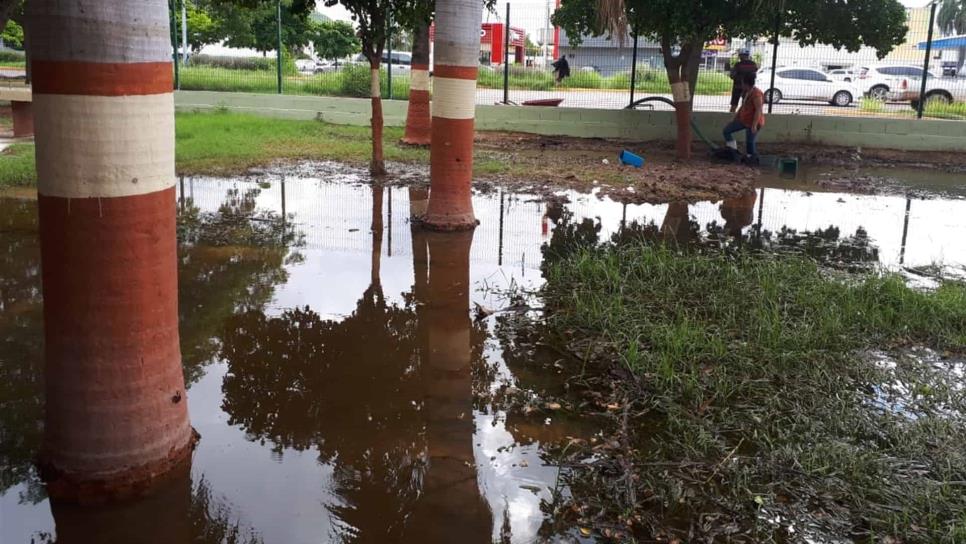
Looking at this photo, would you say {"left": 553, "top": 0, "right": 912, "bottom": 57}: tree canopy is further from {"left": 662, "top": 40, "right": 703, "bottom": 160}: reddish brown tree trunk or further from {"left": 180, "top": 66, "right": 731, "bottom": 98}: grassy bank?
{"left": 180, "top": 66, "right": 731, "bottom": 98}: grassy bank

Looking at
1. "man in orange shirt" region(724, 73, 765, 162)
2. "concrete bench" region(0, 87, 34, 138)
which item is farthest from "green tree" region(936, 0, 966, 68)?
"concrete bench" region(0, 87, 34, 138)

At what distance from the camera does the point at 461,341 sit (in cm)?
571

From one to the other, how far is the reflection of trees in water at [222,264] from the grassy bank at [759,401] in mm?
2300

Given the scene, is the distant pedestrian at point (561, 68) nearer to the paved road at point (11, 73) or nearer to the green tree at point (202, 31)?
the paved road at point (11, 73)

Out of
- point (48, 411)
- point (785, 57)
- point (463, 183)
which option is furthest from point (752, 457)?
point (785, 57)

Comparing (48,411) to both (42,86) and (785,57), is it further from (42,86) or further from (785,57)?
(785,57)

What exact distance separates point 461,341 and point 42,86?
3109 millimetres

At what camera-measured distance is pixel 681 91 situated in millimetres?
15328

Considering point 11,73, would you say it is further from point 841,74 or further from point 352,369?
point 352,369

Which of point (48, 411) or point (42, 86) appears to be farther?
point (48, 411)

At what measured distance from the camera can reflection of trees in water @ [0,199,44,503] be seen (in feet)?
12.6

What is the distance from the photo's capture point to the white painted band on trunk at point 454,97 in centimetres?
874

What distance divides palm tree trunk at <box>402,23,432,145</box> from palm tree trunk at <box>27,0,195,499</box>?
10530 millimetres

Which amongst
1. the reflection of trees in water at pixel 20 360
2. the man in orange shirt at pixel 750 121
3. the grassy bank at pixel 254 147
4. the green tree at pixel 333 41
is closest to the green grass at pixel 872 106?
the man in orange shirt at pixel 750 121
